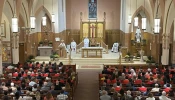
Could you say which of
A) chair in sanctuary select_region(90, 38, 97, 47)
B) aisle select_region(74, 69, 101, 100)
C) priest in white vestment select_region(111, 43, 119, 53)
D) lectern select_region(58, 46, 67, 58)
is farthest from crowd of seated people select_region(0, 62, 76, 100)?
priest in white vestment select_region(111, 43, 119, 53)

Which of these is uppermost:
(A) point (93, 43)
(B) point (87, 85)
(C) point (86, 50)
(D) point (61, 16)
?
(D) point (61, 16)

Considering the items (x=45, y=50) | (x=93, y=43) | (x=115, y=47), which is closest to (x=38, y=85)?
(x=45, y=50)

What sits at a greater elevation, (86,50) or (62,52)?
(86,50)

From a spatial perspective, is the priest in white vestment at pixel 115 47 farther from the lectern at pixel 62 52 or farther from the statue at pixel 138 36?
the lectern at pixel 62 52

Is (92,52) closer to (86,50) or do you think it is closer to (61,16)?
(86,50)

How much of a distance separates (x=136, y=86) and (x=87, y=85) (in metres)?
4.58

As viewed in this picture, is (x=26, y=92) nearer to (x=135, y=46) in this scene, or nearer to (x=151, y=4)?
(x=151, y=4)

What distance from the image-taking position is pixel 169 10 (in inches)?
862

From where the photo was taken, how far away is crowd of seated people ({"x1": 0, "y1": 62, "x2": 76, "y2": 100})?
12.5 metres

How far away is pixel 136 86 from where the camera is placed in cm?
1524

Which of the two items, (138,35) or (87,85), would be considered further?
(138,35)

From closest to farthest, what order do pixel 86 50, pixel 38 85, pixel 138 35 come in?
pixel 38 85
pixel 86 50
pixel 138 35

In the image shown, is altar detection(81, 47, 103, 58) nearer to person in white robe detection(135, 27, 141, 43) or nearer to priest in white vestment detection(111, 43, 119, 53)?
person in white robe detection(135, 27, 141, 43)

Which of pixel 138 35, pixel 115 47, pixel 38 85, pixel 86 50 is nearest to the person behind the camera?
pixel 38 85
